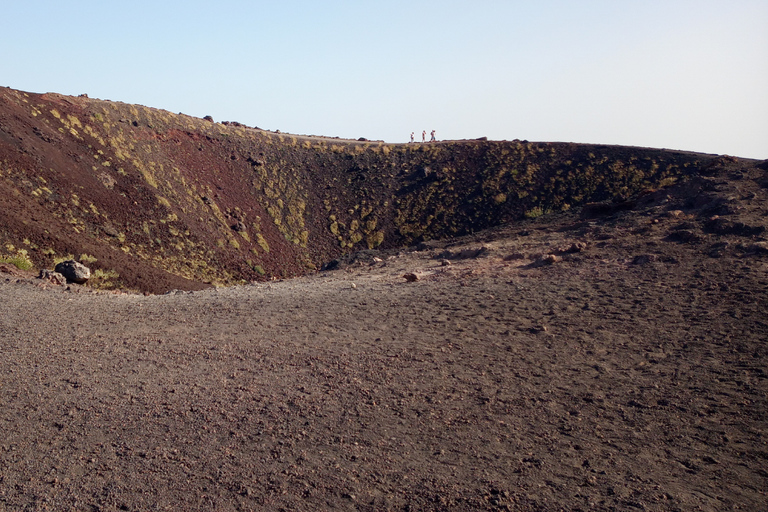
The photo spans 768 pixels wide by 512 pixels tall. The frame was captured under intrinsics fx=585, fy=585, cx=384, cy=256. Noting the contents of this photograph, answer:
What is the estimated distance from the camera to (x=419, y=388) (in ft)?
30.4

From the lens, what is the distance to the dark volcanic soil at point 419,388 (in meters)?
6.66

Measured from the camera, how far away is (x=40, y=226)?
72.3 ft

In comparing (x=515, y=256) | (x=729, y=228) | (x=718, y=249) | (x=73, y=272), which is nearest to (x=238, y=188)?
(x=73, y=272)

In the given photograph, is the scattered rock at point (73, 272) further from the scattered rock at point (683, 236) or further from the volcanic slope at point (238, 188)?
the scattered rock at point (683, 236)

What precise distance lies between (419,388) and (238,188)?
1339 inches

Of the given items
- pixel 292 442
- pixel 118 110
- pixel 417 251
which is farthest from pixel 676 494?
pixel 118 110

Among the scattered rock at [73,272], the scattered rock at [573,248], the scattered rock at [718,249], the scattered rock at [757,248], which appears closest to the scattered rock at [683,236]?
the scattered rock at [718,249]

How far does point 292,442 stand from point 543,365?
4.60 metres

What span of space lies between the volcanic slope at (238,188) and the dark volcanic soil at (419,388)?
376 inches

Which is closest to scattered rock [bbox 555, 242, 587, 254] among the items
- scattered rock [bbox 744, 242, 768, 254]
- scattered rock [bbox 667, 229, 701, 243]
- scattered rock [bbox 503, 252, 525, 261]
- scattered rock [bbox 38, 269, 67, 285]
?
scattered rock [bbox 503, 252, 525, 261]

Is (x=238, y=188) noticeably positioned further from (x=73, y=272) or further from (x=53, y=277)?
(x=53, y=277)

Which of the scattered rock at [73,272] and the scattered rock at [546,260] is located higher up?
the scattered rock at [546,260]

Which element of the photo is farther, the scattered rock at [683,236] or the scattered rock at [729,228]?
the scattered rock at [683,236]

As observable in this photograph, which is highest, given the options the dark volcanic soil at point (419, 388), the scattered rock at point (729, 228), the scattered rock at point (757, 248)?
the scattered rock at point (729, 228)
